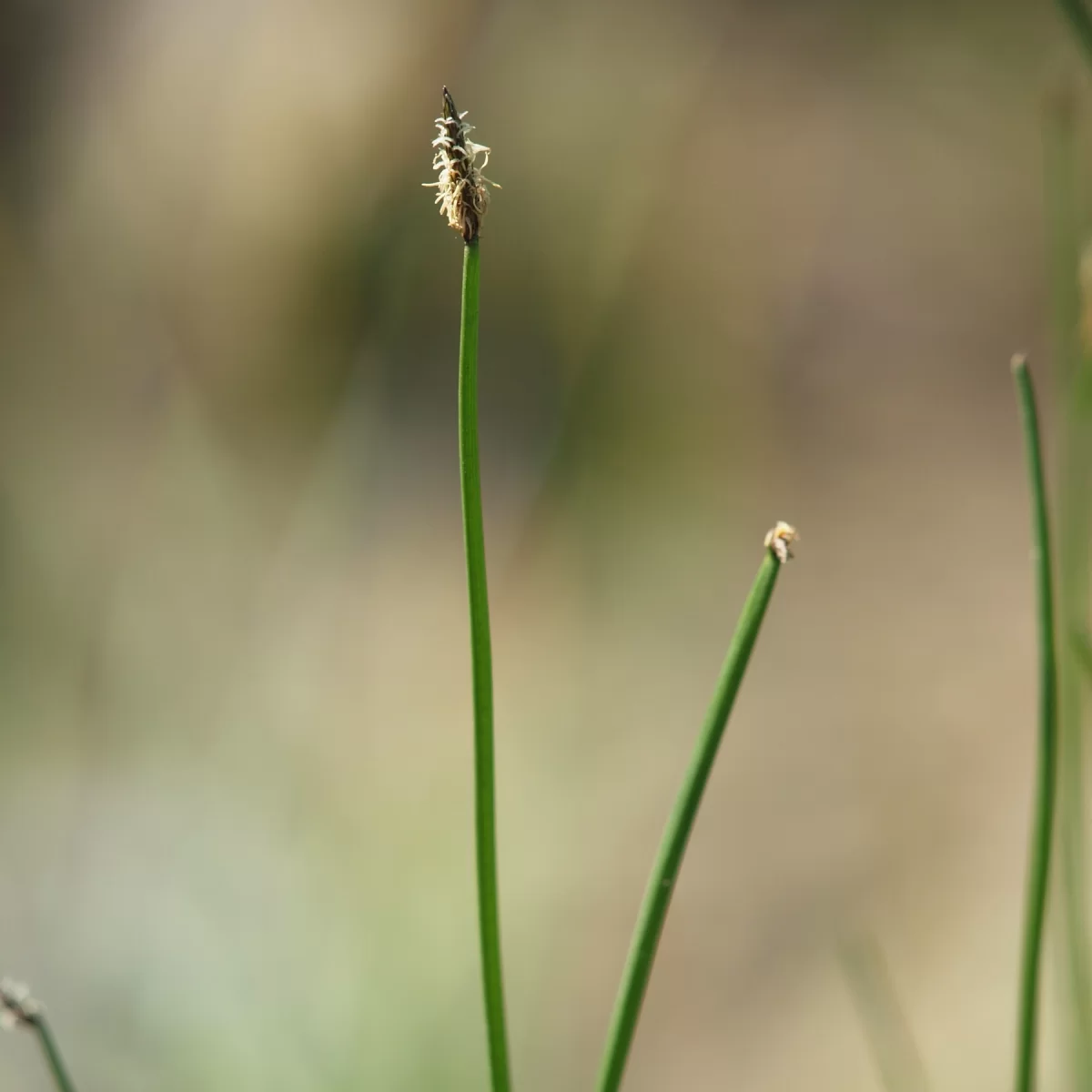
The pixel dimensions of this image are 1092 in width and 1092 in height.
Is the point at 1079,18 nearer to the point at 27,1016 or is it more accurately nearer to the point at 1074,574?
the point at 1074,574

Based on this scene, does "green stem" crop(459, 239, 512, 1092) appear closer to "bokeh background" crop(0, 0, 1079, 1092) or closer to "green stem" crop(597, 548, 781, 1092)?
"green stem" crop(597, 548, 781, 1092)

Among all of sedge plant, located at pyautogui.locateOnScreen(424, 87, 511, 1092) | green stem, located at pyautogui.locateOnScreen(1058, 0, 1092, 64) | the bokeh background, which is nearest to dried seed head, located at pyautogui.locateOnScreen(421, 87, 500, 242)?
sedge plant, located at pyautogui.locateOnScreen(424, 87, 511, 1092)

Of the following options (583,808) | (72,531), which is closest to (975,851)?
(583,808)

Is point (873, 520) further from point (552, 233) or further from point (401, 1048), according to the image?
point (401, 1048)

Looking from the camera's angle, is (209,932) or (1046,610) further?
(209,932)

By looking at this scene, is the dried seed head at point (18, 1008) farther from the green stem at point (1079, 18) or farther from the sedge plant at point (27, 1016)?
the green stem at point (1079, 18)

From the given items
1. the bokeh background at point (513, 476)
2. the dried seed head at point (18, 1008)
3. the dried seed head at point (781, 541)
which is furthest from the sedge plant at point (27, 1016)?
the bokeh background at point (513, 476)
